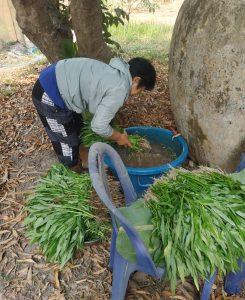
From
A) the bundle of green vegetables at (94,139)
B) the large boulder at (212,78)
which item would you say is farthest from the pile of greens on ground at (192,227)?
the bundle of green vegetables at (94,139)

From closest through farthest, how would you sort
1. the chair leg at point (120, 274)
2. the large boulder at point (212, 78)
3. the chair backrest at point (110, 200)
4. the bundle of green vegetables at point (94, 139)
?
the chair backrest at point (110, 200), the chair leg at point (120, 274), the large boulder at point (212, 78), the bundle of green vegetables at point (94, 139)

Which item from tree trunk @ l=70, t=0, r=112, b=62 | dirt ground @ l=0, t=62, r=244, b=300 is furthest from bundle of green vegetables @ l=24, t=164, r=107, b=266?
tree trunk @ l=70, t=0, r=112, b=62

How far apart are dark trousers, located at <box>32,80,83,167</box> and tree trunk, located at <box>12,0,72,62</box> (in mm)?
960

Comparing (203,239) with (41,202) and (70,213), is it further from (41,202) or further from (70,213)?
(41,202)

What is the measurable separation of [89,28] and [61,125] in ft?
3.82

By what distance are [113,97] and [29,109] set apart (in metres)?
2.49

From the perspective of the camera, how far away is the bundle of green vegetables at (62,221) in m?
2.71

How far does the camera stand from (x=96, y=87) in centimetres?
296

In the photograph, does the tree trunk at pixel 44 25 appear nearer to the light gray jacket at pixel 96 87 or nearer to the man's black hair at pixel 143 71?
the light gray jacket at pixel 96 87

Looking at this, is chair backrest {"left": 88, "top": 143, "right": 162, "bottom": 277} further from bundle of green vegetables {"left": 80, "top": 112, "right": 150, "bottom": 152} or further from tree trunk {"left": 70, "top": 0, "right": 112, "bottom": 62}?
tree trunk {"left": 70, "top": 0, "right": 112, "bottom": 62}

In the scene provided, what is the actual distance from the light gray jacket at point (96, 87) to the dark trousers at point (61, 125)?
15 cm

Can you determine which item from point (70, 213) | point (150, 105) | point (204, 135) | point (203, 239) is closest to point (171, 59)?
point (204, 135)

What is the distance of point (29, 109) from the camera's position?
5.05 metres

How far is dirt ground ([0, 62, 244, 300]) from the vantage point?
258cm
